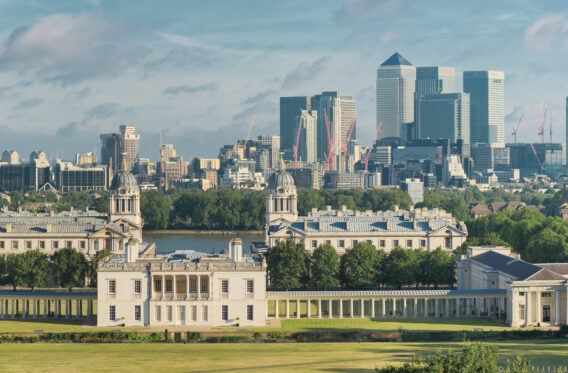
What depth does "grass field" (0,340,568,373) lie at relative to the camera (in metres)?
73.8

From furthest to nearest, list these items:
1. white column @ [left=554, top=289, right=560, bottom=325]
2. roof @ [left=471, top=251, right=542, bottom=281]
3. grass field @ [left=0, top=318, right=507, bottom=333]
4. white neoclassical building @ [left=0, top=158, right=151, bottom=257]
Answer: white neoclassical building @ [left=0, top=158, right=151, bottom=257]
roof @ [left=471, top=251, right=542, bottom=281]
white column @ [left=554, top=289, right=560, bottom=325]
grass field @ [left=0, top=318, right=507, bottom=333]

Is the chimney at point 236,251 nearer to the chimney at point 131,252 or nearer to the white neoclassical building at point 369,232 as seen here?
the chimney at point 131,252

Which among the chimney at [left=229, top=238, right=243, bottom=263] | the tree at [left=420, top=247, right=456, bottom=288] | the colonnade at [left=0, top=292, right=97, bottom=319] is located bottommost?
the colonnade at [left=0, top=292, right=97, bottom=319]

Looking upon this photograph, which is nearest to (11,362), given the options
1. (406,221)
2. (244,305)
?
(244,305)

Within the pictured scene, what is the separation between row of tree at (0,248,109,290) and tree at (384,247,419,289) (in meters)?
30.8

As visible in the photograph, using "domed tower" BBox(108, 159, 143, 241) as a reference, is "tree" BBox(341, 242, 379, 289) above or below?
below

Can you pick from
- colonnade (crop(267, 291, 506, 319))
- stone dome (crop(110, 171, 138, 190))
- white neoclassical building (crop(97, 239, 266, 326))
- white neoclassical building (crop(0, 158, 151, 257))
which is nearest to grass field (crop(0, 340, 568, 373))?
white neoclassical building (crop(97, 239, 266, 326))

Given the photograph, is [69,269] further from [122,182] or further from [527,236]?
[527,236]

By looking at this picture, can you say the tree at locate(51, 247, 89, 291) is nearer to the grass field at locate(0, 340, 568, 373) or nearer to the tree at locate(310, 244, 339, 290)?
the tree at locate(310, 244, 339, 290)

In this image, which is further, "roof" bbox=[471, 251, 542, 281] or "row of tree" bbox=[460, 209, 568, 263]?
"row of tree" bbox=[460, 209, 568, 263]

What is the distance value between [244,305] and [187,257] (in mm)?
8909

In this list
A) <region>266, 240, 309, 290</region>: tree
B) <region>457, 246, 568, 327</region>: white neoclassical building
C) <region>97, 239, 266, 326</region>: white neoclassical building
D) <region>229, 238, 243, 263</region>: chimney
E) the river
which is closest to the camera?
<region>97, 239, 266, 326</region>: white neoclassical building

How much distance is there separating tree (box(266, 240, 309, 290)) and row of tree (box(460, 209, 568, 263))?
71.6ft

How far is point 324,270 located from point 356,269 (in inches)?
135
